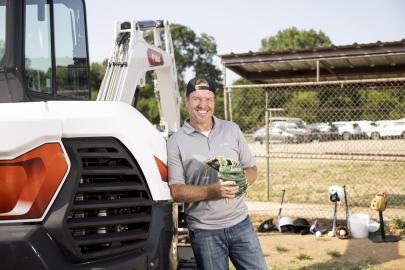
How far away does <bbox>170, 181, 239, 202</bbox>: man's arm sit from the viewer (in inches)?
115

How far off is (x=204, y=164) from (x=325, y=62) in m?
8.20

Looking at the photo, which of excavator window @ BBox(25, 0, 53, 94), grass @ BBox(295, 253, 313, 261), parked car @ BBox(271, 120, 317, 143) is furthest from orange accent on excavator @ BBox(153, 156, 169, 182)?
parked car @ BBox(271, 120, 317, 143)

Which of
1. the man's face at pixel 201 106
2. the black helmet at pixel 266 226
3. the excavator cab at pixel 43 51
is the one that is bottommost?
the black helmet at pixel 266 226

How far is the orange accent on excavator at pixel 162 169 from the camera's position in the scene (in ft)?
8.78

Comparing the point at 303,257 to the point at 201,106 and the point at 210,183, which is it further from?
the point at 201,106

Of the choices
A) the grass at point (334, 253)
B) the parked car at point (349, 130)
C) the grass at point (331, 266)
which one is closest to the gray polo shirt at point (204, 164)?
the grass at point (331, 266)

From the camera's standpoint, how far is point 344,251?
6.90 m

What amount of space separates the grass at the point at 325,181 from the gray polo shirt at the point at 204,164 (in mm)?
7726

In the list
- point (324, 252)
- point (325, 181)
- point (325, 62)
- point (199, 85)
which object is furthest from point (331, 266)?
point (325, 181)

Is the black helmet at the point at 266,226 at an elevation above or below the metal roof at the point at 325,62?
below

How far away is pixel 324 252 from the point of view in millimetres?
6879

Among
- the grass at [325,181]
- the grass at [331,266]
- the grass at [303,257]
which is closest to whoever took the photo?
the grass at [331,266]

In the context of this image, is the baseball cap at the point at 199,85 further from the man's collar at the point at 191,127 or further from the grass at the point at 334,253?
the grass at the point at 334,253

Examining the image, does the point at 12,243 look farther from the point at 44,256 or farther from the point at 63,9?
the point at 63,9
